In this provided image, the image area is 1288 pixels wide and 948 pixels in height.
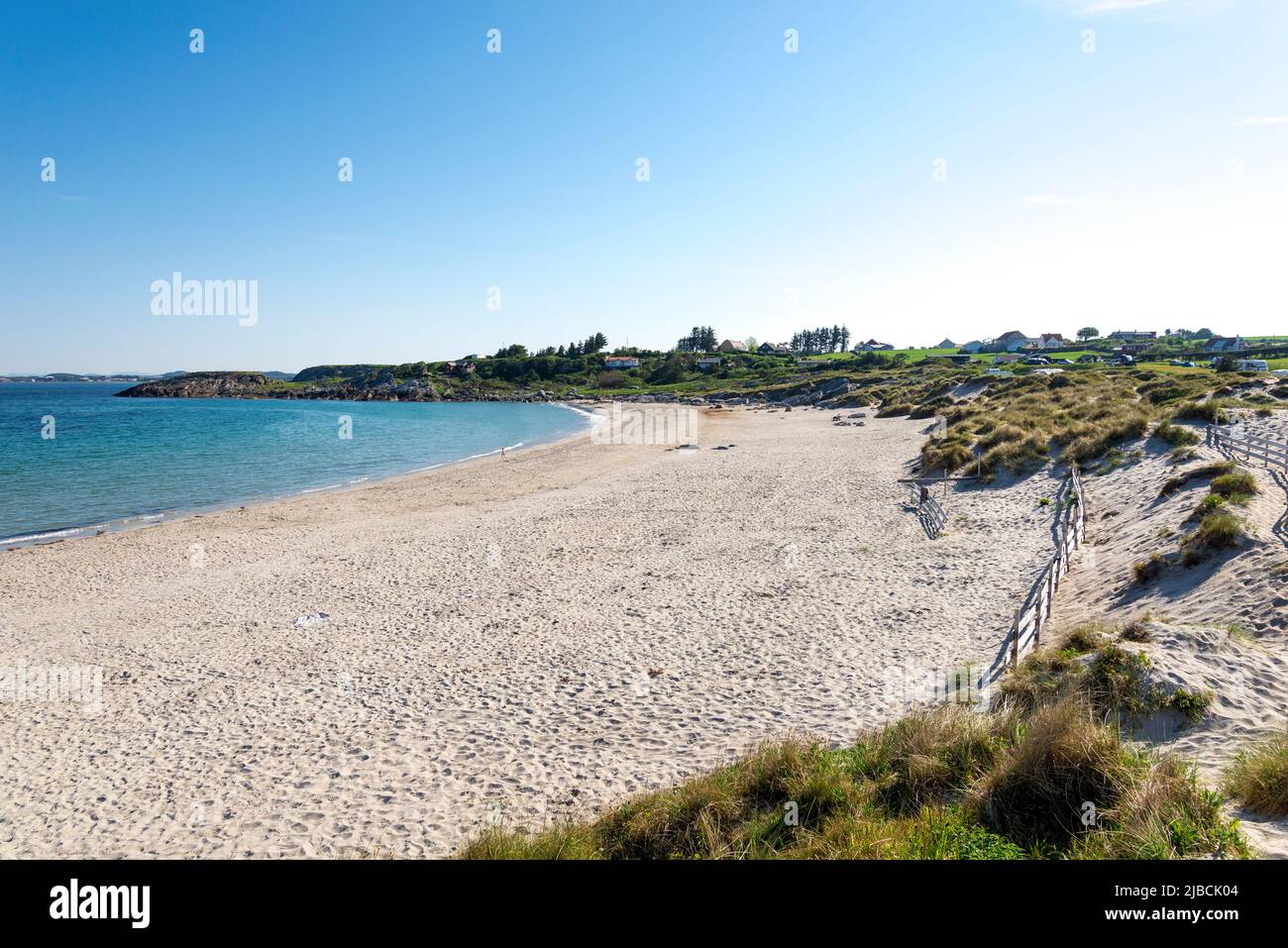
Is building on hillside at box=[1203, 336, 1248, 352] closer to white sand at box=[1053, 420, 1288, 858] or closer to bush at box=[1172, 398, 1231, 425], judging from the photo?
bush at box=[1172, 398, 1231, 425]

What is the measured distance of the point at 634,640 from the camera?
12750 millimetres

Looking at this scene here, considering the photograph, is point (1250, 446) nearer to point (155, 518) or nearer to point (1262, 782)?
point (1262, 782)

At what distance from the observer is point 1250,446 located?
18797 mm

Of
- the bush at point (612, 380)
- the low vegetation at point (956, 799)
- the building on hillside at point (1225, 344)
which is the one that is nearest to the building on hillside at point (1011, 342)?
the building on hillside at point (1225, 344)

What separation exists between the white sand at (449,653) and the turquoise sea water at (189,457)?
A: 725cm

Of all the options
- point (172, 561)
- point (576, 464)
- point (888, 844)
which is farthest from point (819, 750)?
point (576, 464)

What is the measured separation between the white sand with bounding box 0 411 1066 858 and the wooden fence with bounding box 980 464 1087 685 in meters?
0.59

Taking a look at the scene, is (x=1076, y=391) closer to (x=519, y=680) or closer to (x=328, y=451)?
(x=519, y=680)

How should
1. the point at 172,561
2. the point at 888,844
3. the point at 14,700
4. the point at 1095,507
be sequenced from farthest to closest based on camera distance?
the point at 172,561, the point at 1095,507, the point at 14,700, the point at 888,844

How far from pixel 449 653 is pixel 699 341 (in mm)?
172835

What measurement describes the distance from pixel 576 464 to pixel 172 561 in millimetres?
24229

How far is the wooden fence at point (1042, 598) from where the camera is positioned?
32.5ft

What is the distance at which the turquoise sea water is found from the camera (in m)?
28.1
